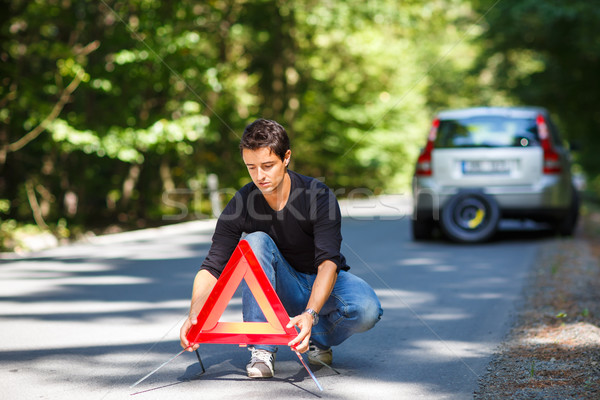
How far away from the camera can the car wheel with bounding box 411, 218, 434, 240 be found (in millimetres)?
11614

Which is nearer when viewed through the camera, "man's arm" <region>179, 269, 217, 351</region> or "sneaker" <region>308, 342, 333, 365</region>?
"man's arm" <region>179, 269, 217, 351</region>

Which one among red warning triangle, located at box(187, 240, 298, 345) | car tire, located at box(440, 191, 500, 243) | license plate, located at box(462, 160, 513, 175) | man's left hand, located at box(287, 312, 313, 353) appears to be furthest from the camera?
license plate, located at box(462, 160, 513, 175)

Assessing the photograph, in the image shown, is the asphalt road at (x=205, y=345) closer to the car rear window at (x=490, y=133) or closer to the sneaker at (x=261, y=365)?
the sneaker at (x=261, y=365)

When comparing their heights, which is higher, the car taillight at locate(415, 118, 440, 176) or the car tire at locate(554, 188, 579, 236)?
the car taillight at locate(415, 118, 440, 176)

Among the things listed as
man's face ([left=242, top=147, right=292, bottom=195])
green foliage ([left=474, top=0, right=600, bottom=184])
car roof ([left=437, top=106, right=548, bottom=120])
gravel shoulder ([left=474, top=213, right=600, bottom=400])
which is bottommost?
gravel shoulder ([left=474, top=213, right=600, bottom=400])

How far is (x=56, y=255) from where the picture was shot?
10.8m

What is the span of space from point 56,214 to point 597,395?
16404mm

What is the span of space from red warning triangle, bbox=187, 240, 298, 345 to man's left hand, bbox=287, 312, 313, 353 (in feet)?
0.39

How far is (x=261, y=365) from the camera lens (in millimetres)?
4230

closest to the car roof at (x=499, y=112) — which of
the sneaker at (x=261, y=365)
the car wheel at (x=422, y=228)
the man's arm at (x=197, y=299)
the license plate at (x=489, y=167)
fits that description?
the license plate at (x=489, y=167)

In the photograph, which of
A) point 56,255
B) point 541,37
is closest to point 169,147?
point 56,255

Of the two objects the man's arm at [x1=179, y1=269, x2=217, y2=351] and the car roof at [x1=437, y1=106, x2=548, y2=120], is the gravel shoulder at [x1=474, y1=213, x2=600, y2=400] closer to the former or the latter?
the man's arm at [x1=179, y1=269, x2=217, y2=351]

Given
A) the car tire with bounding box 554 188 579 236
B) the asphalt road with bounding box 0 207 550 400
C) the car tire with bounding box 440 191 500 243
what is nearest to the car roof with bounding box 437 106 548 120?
the car tire with bounding box 440 191 500 243

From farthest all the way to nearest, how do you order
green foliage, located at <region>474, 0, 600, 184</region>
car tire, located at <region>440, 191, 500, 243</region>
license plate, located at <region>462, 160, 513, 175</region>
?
1. green foliage, located at <region>474, 0, 600, 184</region>
2. license plate, located at <region>462, 160, 513, 175</region>
3. car tire, located at <region>440, 191, 500, 243</region>
